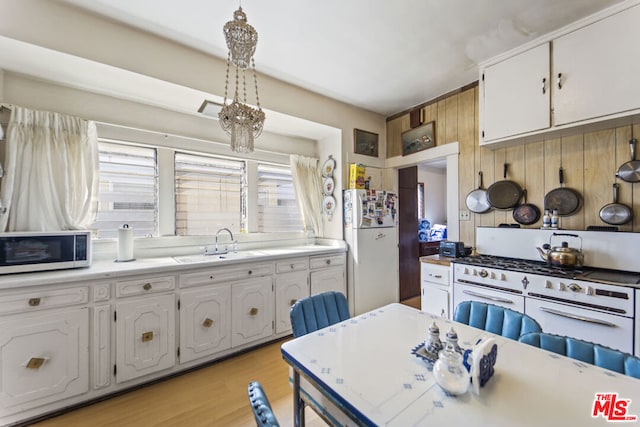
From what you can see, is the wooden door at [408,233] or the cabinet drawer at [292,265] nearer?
the cabinet drawer at [292,265]

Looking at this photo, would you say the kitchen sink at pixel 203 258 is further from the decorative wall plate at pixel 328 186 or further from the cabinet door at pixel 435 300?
the cabinet door at pixel 435 300

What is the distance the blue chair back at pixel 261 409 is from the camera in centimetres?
59

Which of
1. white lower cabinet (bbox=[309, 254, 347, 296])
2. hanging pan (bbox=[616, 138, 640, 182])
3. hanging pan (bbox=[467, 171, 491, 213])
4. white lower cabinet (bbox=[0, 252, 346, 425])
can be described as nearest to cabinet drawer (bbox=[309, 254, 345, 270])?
white lower cabinet (bbox=[309, 254, 347, 296])

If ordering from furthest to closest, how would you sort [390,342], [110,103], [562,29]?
1. [110,103]
2. [562,29]
3. [390,342]

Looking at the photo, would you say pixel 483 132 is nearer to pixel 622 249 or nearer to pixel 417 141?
pixel 417 141

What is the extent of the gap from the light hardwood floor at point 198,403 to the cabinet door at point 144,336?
171mm

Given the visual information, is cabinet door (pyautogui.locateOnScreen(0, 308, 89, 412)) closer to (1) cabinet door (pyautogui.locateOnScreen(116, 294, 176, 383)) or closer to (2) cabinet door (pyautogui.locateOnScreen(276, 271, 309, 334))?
(1) cabinet door (pyautogui.locateOnScreen(116, 294, 176, 383))

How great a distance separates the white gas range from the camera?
1627 mm

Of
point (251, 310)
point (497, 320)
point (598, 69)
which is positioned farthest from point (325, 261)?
point (598, 69)

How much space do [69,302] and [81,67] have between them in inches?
66.3

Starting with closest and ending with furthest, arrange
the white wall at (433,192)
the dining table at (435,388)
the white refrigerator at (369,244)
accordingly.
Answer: the dining table at (435,388), the white refrigerator at (369,244), the white wall at (433,192)

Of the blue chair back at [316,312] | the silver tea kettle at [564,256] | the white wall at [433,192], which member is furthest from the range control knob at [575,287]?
the white wall at [433,192]

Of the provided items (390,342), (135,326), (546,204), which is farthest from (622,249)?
(135,326)

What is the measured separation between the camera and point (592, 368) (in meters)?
0.96
